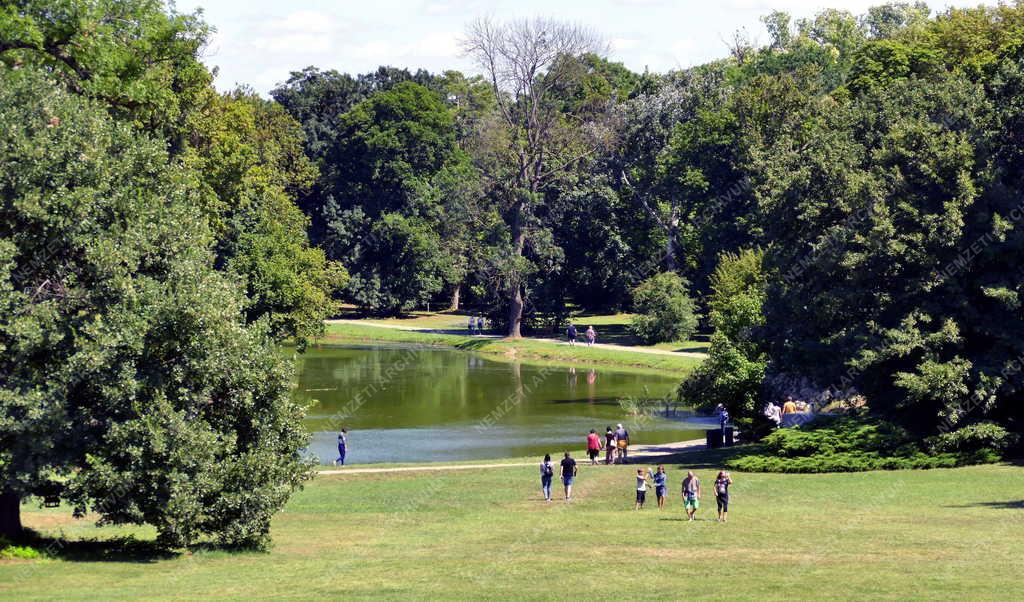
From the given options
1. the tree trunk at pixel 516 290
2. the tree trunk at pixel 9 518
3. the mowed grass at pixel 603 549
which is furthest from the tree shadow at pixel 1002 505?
the tree trunk at pixel 516 290

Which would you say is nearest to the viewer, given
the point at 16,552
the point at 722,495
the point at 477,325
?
the point at 16,552

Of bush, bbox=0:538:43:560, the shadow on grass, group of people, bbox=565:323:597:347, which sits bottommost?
the shadow on grass

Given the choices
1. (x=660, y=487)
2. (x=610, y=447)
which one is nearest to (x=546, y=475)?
(x=660, y=487)

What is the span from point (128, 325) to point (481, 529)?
10432 mm

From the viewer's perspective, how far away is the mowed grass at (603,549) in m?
24.4

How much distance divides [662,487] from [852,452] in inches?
367

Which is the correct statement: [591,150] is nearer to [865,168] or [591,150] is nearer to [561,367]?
[561,367]

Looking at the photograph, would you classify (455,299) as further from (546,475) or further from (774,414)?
(546,475)

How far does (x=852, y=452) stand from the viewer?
40.9 m

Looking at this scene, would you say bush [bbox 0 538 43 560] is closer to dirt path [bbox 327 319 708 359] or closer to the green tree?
the green tree

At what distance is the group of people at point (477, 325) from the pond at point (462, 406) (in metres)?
9.93

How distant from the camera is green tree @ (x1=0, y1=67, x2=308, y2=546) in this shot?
1058 inches

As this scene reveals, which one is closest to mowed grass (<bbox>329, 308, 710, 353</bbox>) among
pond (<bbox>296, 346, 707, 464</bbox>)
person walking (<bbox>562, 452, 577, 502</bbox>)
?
pond (<bbox>296, 346, 707, 464</bbox>)

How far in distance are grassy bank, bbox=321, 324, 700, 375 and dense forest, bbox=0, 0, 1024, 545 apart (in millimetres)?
4280
